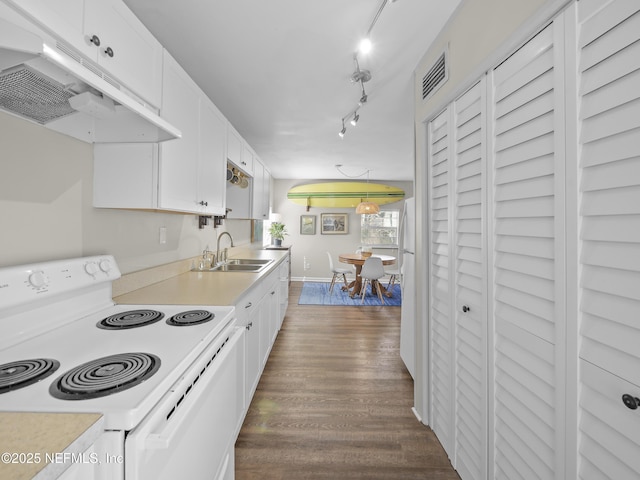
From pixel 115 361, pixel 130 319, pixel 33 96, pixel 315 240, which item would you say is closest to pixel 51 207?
pixel 33 96

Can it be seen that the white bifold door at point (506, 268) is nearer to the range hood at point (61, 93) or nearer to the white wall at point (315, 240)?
the range hood at point (61, 93)

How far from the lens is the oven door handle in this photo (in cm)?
67

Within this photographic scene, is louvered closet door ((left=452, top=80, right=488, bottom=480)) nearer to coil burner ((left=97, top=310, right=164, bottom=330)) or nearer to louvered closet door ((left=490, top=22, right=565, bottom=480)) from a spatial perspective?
louvered closet door ((left=490, top=22, right=565, bottom=480))

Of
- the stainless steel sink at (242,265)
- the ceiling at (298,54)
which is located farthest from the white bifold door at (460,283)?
the stainless steel sink at (242,265)

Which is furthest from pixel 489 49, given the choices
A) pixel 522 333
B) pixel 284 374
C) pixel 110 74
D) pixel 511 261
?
pixel 284 374

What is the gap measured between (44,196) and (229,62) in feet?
4.83

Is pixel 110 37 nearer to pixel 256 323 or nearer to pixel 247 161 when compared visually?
pixel 256 323

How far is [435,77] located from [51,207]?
2096mm

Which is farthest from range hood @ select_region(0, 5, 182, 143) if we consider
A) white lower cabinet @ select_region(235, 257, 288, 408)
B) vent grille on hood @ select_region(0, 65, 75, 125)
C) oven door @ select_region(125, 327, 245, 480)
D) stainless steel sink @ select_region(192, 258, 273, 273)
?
stainless steel sink @ select_region(192, 258, 273, 273)

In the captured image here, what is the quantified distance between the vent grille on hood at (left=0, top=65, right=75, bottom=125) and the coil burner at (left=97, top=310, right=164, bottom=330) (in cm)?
86

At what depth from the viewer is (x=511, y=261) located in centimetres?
114

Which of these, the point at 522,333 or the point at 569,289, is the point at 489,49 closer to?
the point at 569,289

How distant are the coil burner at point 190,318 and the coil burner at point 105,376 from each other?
0.31 metres

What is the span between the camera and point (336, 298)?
17.9ft
